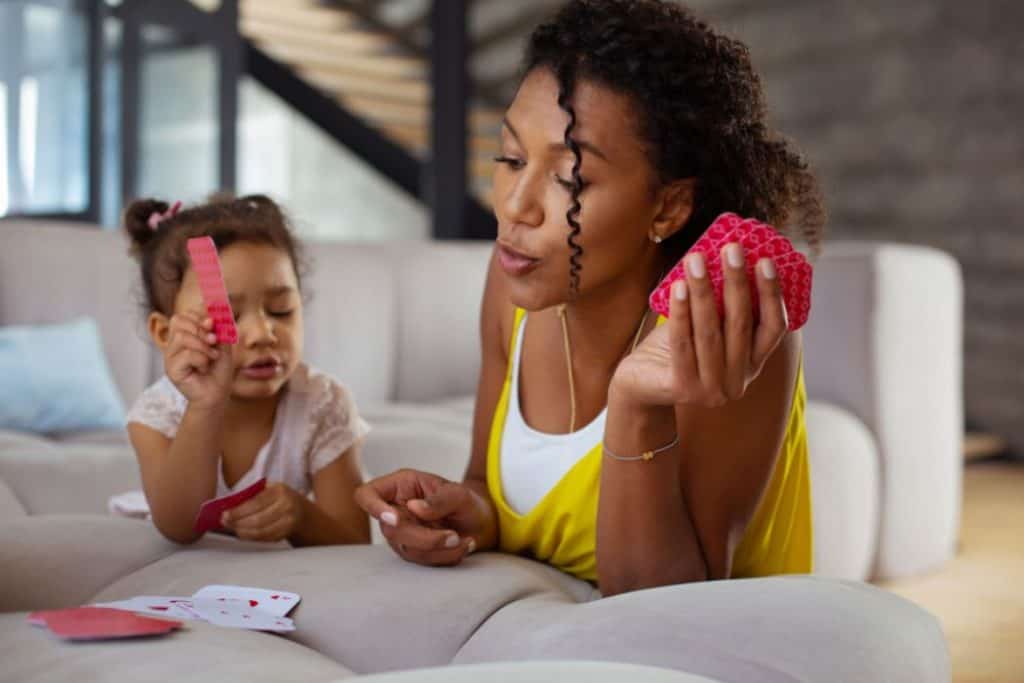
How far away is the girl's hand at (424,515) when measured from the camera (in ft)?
4.23

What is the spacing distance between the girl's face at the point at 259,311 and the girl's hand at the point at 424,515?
0.39 m

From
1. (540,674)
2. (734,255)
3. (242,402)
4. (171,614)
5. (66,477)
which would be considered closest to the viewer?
(540,674)

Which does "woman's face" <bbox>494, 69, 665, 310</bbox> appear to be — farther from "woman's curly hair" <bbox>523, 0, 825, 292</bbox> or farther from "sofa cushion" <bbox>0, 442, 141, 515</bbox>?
"sofa cushion" <bbox>0, 442, 141, 515</bbox>

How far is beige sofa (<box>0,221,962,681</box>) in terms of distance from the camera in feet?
3.25

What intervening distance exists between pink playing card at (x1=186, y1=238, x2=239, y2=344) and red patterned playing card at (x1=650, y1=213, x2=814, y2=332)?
64 cm

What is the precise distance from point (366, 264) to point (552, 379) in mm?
1541

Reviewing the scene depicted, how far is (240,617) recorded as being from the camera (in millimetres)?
1148

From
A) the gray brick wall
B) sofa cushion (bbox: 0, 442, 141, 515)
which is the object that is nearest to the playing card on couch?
sofa cushion (bbox: 0, 442, 141, 515)

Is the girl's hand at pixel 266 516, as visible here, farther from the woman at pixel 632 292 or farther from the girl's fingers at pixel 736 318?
the girl's fingers at pixel 736 318

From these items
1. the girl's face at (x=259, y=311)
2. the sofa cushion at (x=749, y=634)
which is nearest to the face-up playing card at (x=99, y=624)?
the sofa cushion at (x=749, y=634)

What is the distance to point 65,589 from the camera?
1337 millimetres

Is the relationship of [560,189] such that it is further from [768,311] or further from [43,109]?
[43,109]

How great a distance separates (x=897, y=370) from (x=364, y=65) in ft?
15.6

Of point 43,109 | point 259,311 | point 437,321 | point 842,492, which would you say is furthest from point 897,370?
point 43,109
